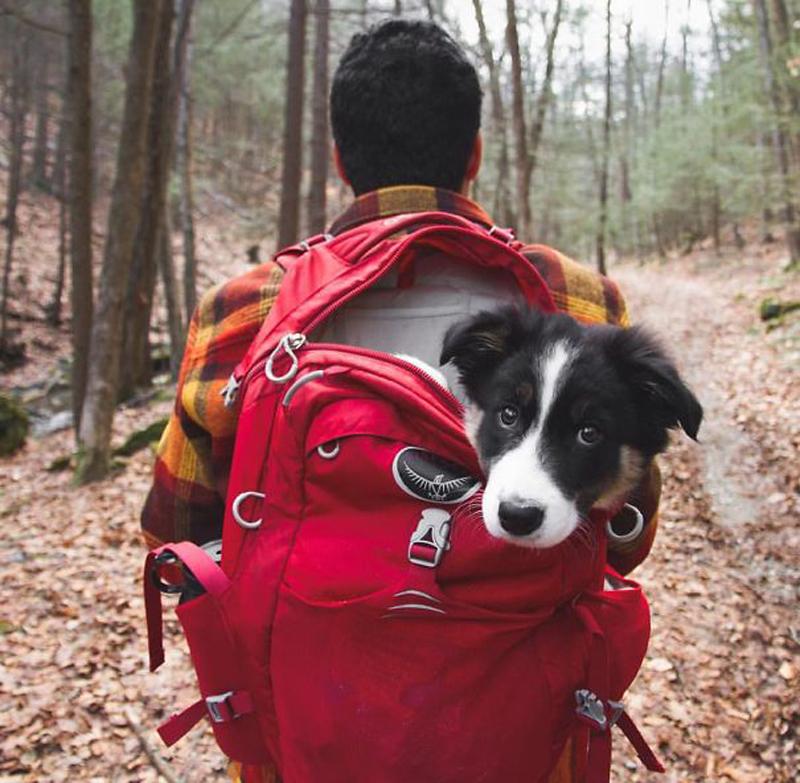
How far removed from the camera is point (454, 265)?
1.82m

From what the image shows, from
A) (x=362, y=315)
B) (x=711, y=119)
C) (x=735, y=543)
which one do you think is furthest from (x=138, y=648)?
(x=711, y=119)

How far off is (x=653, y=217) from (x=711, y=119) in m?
8.03

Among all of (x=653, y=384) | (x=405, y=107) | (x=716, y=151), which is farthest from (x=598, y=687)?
(x=716, y=151)

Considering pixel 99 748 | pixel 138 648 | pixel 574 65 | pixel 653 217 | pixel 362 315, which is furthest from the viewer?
pixel 574 65

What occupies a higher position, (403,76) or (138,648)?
(403,76)

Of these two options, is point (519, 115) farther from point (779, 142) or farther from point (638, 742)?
point (638, 742)

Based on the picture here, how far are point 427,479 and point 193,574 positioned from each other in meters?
0.57

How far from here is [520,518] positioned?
134cm

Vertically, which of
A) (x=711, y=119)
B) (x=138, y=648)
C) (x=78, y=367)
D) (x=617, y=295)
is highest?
(x=711, y=119)

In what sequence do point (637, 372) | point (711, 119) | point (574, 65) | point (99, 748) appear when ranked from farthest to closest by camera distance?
point (574, 65), point (711, 119), point (99, 748), point (637, 372)

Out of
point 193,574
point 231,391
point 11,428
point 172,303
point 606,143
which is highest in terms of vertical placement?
point 606,143

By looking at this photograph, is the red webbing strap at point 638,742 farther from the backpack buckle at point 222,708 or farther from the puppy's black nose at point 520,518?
the backpack buckle at point 222,708

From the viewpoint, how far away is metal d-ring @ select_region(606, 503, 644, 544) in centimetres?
173

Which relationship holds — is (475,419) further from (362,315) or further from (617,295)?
(617,295)
